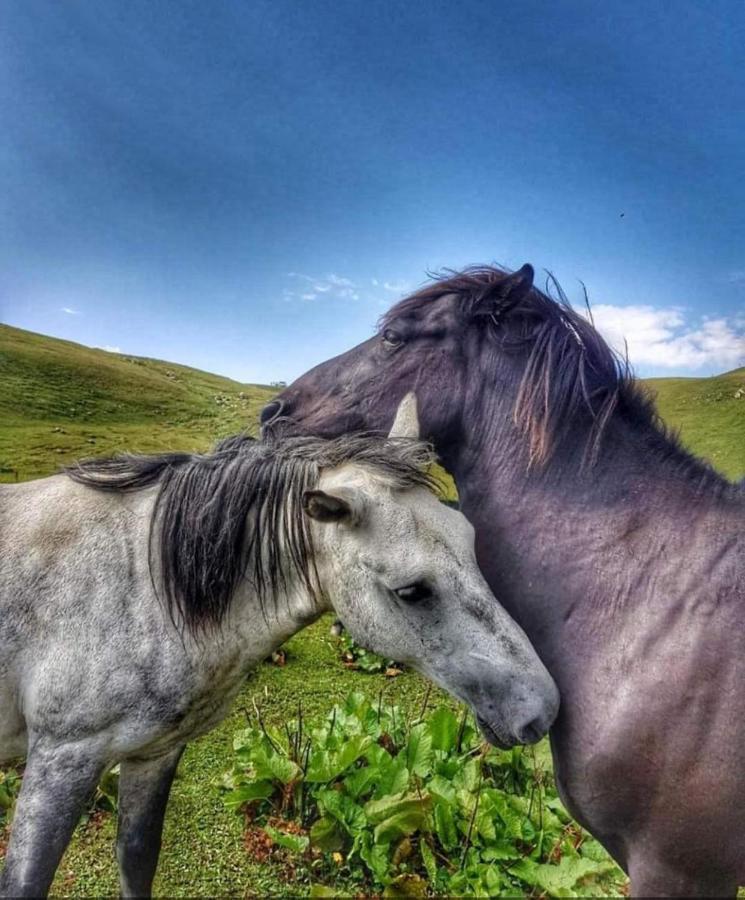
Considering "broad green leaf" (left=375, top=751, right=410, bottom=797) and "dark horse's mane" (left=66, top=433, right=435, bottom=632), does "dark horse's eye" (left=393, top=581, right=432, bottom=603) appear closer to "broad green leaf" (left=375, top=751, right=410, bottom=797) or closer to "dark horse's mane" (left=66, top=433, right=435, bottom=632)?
"dark horse's mane" (left=66, top=433, right=435, bottom=632)

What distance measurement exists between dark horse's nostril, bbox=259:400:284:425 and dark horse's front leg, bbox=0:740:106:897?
1.69m

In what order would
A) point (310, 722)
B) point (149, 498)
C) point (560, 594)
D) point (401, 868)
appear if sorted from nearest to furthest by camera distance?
point (560, 594) → point (149, 498) → point (401, 868) → point (310, 722)

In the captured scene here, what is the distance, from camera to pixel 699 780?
1.89 m

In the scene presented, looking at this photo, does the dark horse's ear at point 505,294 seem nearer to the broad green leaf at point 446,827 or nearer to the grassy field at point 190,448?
the grassy field at point 190,448

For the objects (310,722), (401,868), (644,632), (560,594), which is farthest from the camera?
(310,722)

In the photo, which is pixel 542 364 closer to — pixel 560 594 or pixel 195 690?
pixel 560 594

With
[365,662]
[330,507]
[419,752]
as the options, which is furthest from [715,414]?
[330,507]

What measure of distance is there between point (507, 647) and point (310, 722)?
333 centimetres

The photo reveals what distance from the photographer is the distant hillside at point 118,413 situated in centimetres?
1023

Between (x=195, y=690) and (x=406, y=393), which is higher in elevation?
(x=406, y=393)

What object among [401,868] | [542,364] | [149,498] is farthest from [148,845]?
[542,364]

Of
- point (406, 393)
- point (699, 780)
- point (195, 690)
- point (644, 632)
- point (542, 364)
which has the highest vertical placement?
point (542, 364)

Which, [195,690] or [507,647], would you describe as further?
[195,690]

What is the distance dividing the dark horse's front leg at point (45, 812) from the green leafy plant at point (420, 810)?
1.48m
